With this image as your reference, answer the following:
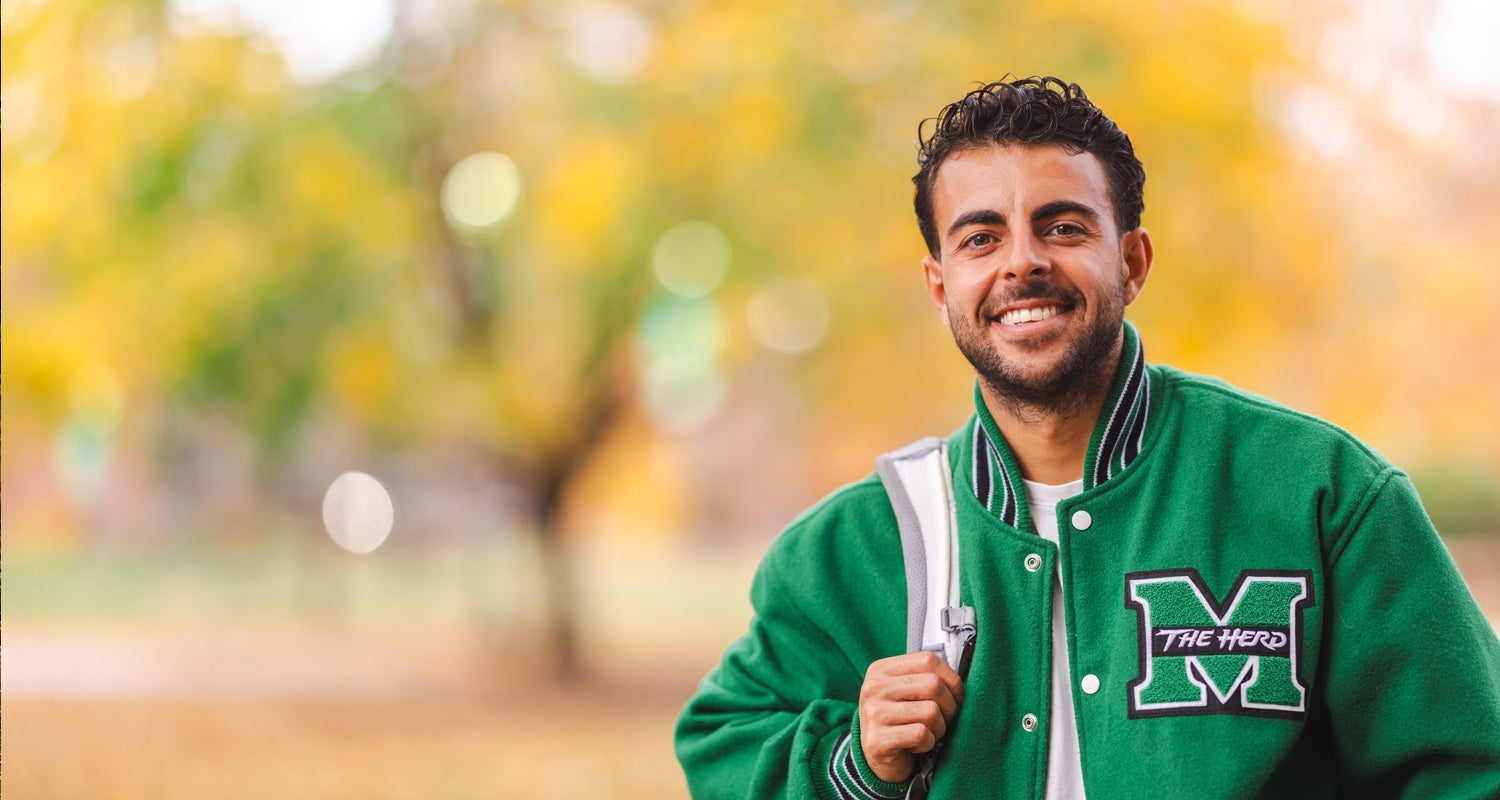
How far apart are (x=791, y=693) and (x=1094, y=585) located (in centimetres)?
53

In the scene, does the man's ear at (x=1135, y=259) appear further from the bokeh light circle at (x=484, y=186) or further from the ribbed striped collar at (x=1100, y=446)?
the bokeh light circle at (x=484, y=186)

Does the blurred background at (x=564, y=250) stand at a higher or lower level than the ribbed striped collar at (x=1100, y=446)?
higher

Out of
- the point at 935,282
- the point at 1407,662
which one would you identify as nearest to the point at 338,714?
the point at 935,282

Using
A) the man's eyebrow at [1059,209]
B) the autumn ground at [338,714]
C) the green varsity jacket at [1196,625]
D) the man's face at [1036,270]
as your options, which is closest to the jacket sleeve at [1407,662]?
the green varsity jacket at [1196,625]

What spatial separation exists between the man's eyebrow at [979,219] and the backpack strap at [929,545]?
38cm

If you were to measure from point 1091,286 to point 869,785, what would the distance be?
2.60 feet

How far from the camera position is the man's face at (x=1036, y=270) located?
201 cm

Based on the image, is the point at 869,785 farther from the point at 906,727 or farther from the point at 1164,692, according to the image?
the point at 1164,692

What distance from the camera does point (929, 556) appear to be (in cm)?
211

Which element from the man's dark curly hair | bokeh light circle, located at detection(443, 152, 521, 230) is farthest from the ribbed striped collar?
bokeh light circle, located at detection(443, 152, 521, 230)

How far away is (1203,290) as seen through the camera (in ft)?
28.4

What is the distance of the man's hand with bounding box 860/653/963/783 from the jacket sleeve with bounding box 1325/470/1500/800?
1.70ft

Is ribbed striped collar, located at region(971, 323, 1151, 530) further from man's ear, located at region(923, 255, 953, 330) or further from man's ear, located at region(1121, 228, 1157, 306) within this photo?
man's ear, located at region(923, 255, 953, 330)

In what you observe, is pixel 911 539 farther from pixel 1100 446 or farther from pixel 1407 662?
pixel 1407 662
